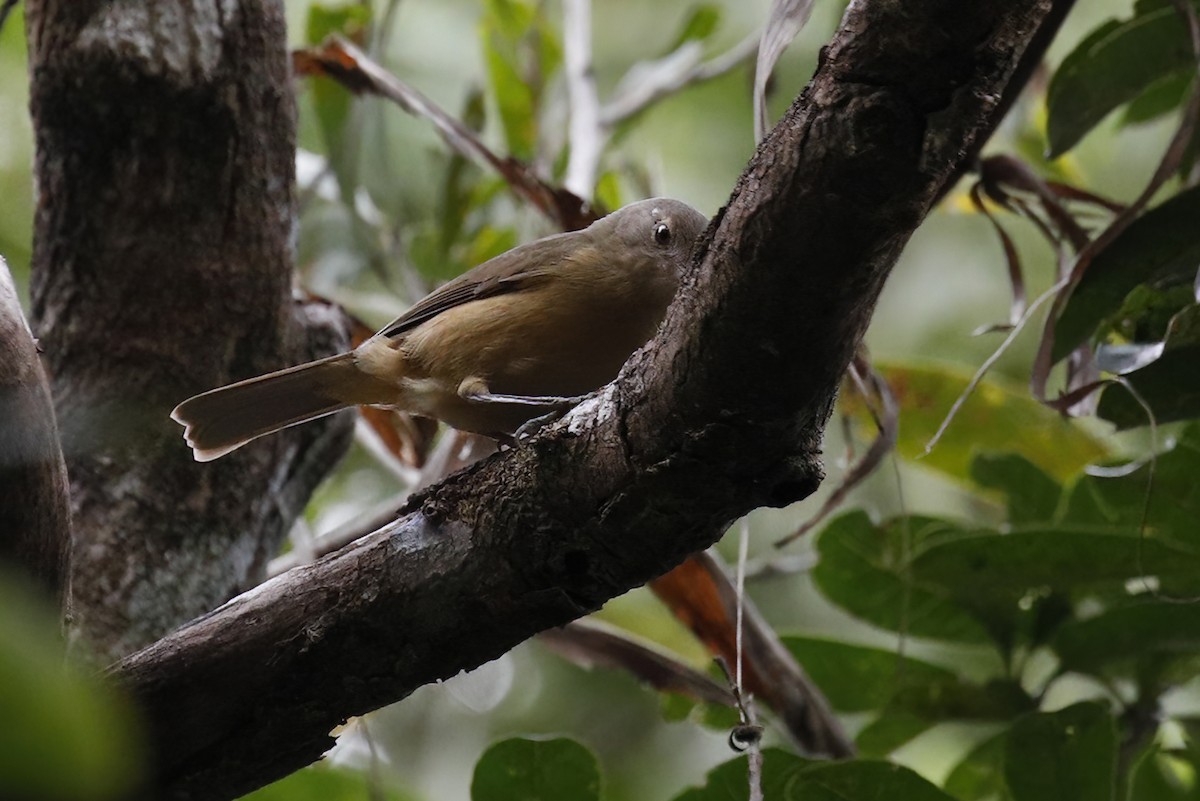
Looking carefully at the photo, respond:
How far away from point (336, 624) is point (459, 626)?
0.69 ft

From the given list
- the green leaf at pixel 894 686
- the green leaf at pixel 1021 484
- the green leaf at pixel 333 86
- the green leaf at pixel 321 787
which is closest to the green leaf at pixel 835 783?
the green leaf at pixel 894 686

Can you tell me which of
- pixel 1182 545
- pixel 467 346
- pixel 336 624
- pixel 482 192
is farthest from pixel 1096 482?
pixel 482 192

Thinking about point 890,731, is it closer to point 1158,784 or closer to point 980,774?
point 980,774

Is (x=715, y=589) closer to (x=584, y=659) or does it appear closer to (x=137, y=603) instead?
(x=584, y=659)

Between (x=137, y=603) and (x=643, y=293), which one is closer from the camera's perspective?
(x=137, y=603)

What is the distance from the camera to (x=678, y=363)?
1701mm

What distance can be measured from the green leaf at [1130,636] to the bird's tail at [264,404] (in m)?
1.89

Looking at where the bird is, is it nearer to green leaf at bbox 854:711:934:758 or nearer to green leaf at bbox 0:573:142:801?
green leaf at bbox 854:711:934:758

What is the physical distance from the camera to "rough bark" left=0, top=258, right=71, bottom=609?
180cm

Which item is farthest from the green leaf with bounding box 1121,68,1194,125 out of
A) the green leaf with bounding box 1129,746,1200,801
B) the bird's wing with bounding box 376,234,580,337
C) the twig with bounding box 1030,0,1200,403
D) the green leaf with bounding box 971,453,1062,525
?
the green leaf with bounding box 1129,746,1200,801

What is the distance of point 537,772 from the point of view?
95.7 inches

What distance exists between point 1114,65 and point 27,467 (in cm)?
267

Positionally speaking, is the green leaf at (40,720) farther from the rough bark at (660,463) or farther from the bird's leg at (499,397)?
the bird's leg at (499,397)

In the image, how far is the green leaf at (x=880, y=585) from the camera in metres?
3.06
